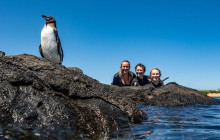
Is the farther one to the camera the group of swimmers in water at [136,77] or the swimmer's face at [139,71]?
the swimmer's face at [139,71]

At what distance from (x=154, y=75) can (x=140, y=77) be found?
91 centimetres

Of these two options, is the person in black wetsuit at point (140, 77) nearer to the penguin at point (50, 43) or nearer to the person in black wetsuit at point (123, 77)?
the person in black wetsuit at point (123, 77)

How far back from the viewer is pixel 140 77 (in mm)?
11648

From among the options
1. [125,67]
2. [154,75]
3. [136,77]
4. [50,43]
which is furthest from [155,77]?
[50,43]

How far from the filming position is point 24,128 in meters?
3.02

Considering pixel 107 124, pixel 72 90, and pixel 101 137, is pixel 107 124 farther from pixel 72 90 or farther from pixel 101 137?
pixel 72 90

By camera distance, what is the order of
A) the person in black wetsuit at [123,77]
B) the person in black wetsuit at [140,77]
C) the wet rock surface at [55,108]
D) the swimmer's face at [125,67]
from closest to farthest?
the wet rock surface at [55,108]
the swimmer's face at [125,67]
the person in black wetsuit at [123,77]
the person in black wetsuit at [140,77]

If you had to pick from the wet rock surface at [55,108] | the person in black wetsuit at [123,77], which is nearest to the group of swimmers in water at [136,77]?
the person in black wetsuit at [123,77]

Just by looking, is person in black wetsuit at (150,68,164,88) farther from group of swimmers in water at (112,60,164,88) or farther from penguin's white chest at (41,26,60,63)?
penguin's white chest at (41,26,60,63)

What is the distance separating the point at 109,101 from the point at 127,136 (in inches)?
41.0

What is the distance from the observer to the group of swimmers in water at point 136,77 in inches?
426

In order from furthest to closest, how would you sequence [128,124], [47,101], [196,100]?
[196,100]
[128,124]
[47,101]

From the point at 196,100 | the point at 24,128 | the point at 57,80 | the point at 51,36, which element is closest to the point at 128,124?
the point at 57,80

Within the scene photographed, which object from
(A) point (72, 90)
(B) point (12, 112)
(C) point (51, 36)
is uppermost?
(C) point (51, 36)
